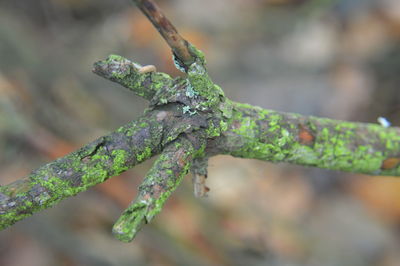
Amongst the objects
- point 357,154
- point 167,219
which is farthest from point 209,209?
point 357,154

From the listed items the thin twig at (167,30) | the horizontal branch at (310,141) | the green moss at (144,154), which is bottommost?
the green moss at (144,154)

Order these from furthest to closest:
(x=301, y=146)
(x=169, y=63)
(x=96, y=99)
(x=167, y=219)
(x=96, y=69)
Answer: (x=169, y=63) < (x=96, y=99) < (x=167, y=219) < (x=301, y=146) < (x=96, y=69)

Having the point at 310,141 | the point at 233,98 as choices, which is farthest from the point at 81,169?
the point at 233,98

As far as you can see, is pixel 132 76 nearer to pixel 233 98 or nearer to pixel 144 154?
pixel 144 154

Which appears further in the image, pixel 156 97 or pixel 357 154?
pixel 357 154

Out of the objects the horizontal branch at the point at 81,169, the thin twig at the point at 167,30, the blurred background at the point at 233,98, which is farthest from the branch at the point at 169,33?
the blurred background at the point at 233,98

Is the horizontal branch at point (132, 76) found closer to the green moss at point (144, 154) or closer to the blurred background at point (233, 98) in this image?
the green moss at point (144, 154)

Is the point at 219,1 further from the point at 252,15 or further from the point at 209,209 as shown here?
the point at 209,209
